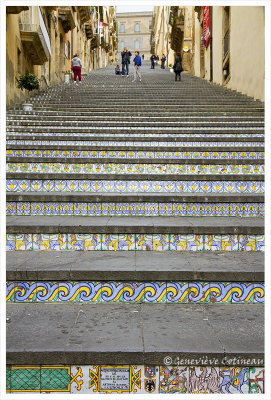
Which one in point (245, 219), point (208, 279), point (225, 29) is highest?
point (225, 29)

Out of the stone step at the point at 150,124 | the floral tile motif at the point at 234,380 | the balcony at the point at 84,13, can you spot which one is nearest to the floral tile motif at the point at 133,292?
the floral tile motif at the point at 234,380

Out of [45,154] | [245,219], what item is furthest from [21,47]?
[245,219]

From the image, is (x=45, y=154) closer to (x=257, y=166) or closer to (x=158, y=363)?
(x=257, y=166)

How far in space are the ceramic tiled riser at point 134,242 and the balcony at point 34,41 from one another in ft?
32.1

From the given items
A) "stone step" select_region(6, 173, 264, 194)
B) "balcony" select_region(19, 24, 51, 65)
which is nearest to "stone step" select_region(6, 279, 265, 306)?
"stone step" select_region(6, 173, 264, 194)

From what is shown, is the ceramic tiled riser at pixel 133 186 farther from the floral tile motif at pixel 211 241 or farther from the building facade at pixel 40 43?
→ the building facade at pixel 40 43

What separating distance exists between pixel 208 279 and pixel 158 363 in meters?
0.83

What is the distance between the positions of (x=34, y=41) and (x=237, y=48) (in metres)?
6.68

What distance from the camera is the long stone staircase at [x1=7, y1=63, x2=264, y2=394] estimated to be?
2.23 m

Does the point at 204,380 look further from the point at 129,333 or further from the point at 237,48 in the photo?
the point at 237,48

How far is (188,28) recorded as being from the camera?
2719 cm

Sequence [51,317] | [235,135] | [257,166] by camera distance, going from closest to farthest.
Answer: [51,317], [257,166], [235,135]

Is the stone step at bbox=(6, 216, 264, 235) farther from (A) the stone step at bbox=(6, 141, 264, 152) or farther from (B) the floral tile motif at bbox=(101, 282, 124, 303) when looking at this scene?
(A) the stone step at bbox=(6, 141, 264, 152)

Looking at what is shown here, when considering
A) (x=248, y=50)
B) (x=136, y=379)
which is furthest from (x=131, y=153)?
(x=248, y=50)
